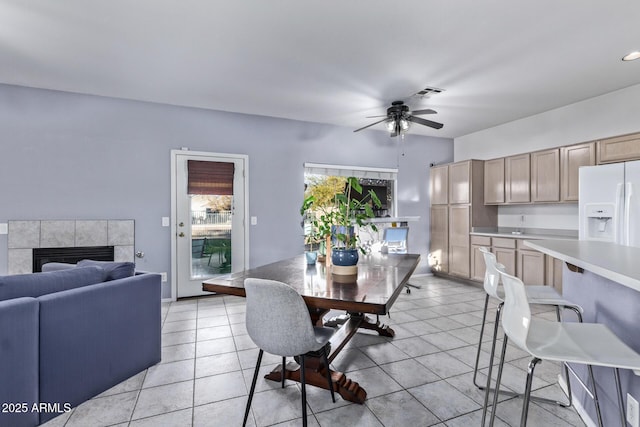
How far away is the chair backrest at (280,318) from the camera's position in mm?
1542

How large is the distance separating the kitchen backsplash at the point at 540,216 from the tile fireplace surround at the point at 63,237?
566 cm

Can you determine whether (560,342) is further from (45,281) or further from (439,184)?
(439,184)

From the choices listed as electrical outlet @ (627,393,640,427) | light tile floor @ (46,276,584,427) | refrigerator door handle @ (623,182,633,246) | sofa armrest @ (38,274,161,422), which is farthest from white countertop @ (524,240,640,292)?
sofa armrest @ (38,274,161,422)

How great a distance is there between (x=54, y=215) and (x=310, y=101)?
339 cm

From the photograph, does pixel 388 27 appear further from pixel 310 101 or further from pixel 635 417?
pixel 635 417

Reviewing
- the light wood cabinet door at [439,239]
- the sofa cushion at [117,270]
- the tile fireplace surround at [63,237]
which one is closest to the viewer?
the sofa cushion at [117,270]

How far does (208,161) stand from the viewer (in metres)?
4.46

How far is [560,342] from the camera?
1.25 meters

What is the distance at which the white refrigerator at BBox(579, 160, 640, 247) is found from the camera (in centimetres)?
306

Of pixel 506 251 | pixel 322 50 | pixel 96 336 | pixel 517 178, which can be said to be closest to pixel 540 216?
→ pixel 517 178

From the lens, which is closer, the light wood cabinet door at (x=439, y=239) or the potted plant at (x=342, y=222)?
the potted plant at (x=342, y=222)

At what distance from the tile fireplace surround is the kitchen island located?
4413 mm

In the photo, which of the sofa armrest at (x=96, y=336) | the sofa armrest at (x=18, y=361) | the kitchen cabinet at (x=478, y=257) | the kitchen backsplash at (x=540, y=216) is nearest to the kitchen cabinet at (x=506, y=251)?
→ the kitchen cabinet at (x=478, y=257)

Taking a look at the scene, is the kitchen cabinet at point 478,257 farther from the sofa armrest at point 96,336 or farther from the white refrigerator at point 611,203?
the sofa armrest at point 96,336
